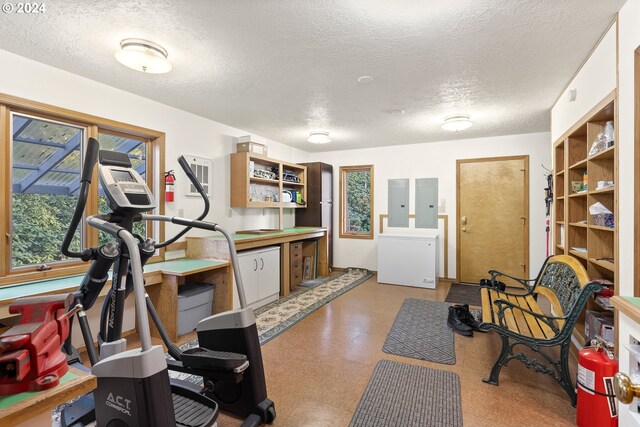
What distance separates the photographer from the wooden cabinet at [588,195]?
7.39ft

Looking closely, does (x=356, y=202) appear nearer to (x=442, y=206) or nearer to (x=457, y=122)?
(x=442, y=206)

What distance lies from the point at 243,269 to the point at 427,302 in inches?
98.7

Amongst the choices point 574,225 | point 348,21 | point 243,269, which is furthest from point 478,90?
point 243,269

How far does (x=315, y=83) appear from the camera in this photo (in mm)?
2973

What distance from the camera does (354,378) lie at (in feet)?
7.89

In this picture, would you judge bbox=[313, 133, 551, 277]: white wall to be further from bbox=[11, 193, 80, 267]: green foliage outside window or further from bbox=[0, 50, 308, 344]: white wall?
bbox=[11, 193, 80, 267]: green foliage outside window

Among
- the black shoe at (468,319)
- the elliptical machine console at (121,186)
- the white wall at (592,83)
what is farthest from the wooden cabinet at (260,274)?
the white wall at (592,83)

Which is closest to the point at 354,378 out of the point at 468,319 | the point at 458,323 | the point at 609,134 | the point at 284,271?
the point at 458,323

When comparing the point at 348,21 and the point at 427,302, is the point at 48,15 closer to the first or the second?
the point at 348,21

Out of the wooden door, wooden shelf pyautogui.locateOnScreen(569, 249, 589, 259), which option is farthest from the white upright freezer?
wooden shelf pyautogui.locateOnScreen(569, 249, 589, 259)

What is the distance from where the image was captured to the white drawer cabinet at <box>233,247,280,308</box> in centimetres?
385

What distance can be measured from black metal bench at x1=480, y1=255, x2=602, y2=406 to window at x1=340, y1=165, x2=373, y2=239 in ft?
11.2

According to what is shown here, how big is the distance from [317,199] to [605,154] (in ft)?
13.6
